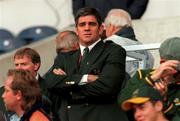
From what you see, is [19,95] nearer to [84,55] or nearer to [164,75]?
[84,55]

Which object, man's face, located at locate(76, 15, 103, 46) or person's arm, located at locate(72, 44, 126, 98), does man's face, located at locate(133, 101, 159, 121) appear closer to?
person's arm, located at locate(72, 44, 126, 98)

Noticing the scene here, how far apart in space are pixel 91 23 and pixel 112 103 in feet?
2.41

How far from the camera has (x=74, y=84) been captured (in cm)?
645

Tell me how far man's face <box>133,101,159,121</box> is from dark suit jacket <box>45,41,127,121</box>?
2.99 ft

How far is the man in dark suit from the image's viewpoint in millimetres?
6383

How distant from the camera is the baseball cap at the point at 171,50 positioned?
611 centimetres

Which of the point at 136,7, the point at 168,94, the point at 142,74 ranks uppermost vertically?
the point at 142,74

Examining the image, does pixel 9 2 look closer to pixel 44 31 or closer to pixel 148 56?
pixel 44 31

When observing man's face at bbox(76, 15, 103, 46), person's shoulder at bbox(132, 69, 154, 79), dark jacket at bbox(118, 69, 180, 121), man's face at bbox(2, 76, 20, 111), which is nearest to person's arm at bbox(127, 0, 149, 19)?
man's face at bbox(76, 15, 103, 46)

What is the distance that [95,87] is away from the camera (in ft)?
20.8

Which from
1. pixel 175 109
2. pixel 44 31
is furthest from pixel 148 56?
pixel 44 31

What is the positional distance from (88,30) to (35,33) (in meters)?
6.59

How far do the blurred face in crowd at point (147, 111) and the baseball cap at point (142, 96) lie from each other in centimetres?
4

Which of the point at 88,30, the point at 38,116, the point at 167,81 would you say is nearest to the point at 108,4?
the point at 88,30
